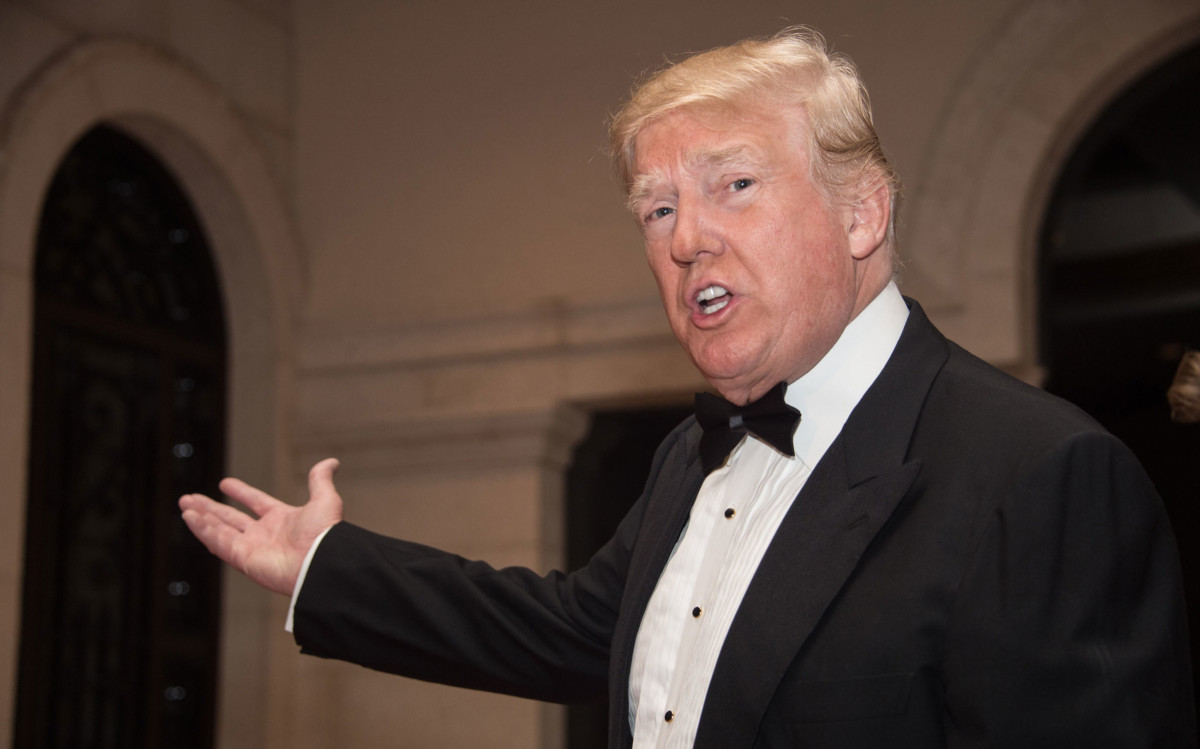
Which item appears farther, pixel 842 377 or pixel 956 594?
pixel 842 377

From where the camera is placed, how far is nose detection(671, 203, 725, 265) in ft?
5.00

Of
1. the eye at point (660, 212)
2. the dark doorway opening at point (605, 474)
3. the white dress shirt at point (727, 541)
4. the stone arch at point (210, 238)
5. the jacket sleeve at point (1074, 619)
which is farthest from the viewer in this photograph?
the dark doorway opening at point (605, 474)

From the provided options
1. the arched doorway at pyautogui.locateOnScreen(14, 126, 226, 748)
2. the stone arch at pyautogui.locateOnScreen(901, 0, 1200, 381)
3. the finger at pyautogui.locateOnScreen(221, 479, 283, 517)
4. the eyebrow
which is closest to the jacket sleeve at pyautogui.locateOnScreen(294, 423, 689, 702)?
the finger at pyautogui.locateOnScreen(221, 479, 283, 517)

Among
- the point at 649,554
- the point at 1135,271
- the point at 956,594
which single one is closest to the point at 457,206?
the point at 1135,271

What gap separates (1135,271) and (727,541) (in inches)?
141

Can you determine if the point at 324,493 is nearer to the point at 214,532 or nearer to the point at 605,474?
the point at 214,532

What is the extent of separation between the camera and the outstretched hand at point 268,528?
172 centimetres

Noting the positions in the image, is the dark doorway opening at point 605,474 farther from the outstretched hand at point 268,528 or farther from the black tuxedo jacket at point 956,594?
the black tuxedo jacket at point 956,594

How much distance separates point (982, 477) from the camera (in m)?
1.21

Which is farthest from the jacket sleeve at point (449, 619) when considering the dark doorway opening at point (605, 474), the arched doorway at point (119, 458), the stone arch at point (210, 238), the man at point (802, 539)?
the dark doorway opening at point (605, 474)

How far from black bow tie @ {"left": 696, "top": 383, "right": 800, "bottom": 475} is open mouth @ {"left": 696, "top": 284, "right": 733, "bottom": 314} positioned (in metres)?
0.12

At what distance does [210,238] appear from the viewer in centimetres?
A: 520

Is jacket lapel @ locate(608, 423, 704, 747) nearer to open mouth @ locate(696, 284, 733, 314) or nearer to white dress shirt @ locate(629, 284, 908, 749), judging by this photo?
white dress shirt @ locate(629, 284, 908, 749)

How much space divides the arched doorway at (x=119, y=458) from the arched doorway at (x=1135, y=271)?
3.31 meters
